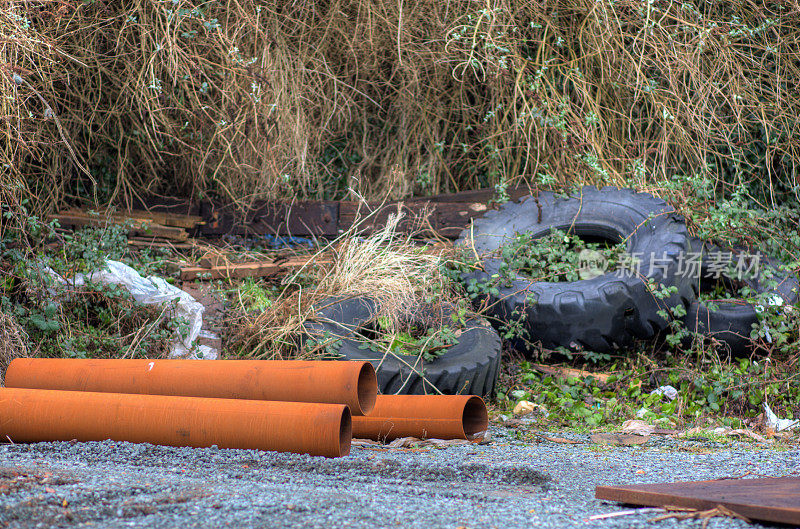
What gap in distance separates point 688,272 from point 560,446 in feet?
6.54

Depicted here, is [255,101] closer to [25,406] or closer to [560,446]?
[25,406]

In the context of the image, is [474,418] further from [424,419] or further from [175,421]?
[175,421]

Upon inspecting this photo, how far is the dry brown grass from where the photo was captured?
538cm

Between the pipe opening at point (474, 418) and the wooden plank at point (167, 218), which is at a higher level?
the wooden plank at point (167, 218)

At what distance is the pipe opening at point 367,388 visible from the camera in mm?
2876

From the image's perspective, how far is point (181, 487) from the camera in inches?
81.7

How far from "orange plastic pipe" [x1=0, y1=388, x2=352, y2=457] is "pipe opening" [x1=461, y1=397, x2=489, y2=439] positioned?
789 mm

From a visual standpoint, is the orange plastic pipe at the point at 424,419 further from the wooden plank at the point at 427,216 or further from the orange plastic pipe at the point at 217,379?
the wooden plank at the point at 427,216

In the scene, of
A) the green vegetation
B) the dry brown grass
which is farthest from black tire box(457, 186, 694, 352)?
the dry brown grass

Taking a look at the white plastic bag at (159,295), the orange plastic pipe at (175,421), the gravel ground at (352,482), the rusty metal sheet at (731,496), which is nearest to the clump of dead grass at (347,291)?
the white plastic bag at (159,295)

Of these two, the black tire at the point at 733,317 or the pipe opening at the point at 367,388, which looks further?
the black tire at the point at 733,317

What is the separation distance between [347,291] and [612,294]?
173 centimetres

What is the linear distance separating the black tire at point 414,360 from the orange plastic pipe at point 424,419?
0.48 metres

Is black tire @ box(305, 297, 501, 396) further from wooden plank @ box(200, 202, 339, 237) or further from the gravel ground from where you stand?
wooden plank @ box(200, 202, 339, 237)
